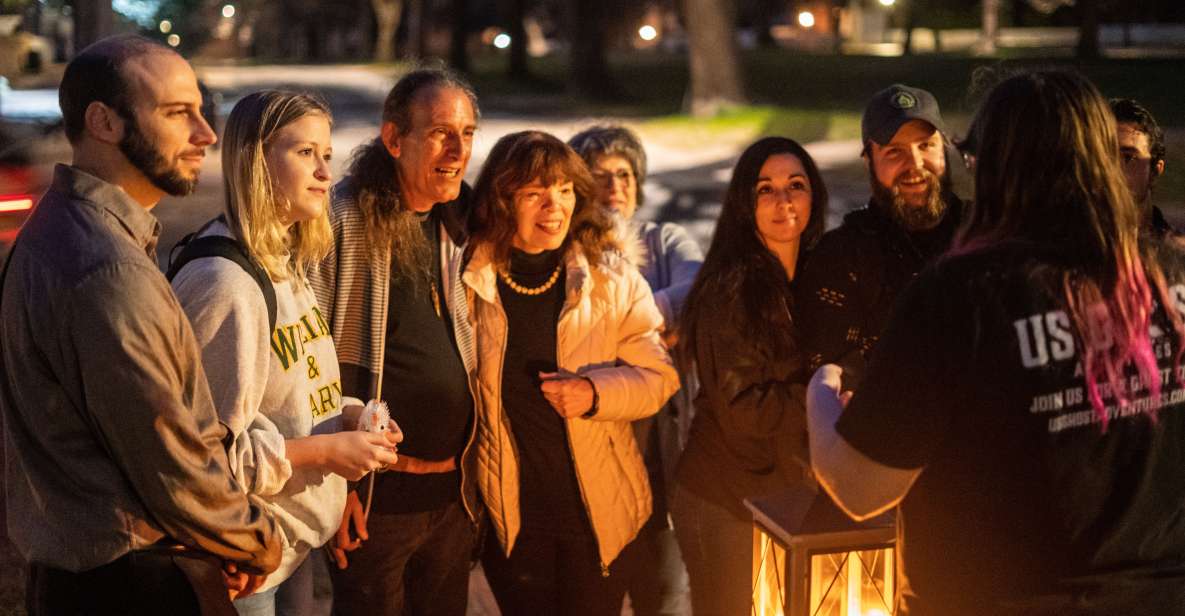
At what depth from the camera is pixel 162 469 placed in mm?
2266

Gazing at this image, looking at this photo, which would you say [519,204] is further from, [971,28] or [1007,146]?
[971,28]

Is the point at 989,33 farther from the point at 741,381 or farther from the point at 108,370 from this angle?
the point at 108,370

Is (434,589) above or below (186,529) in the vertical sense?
below

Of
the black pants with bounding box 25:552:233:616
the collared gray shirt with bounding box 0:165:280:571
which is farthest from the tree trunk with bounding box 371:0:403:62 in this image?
the black pants with bounding box 25:552:233:616

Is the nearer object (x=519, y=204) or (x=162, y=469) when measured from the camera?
(x=162, y=469)

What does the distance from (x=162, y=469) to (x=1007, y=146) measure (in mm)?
1631

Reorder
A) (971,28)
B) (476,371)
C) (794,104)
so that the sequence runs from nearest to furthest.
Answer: (476,371) → (794,104) → (971,28)

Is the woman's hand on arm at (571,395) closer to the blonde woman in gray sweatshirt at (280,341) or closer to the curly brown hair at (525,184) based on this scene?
the curly brown hair at (525,184)

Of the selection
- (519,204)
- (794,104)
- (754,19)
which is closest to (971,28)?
(754,19)

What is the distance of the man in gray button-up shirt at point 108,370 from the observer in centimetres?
221

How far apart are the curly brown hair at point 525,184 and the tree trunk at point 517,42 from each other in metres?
40.0

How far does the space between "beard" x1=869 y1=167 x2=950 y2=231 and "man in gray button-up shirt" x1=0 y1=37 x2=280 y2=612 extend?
2095 mm

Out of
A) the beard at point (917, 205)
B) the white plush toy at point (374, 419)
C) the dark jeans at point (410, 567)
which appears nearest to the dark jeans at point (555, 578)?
the dark jeans at point (410, 567)

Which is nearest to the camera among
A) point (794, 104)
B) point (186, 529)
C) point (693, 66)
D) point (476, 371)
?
Answer: point (186, 529)
